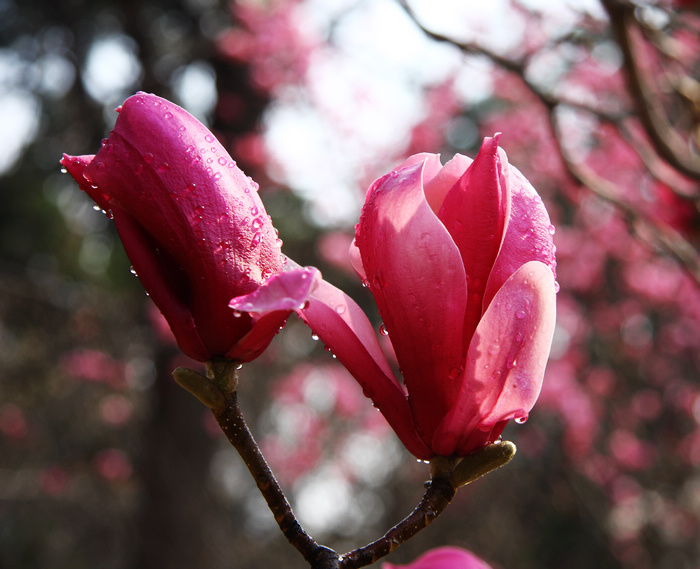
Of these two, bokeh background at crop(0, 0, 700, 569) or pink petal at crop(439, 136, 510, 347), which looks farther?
bokeh background at crop(0, 0, 700, 569)

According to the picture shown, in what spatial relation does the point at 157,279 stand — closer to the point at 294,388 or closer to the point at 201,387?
the point at 201,387

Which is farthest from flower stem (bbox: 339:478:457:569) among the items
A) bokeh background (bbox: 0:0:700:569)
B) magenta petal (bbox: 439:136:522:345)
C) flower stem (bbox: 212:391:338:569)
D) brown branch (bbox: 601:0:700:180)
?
bokeh background (bbox: 0:0:700:569)

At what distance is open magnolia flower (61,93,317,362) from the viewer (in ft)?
1.49

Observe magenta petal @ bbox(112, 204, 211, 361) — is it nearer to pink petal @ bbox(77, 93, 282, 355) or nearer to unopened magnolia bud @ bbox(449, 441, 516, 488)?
pink petal @ bbox(77, 93, 282, 355)

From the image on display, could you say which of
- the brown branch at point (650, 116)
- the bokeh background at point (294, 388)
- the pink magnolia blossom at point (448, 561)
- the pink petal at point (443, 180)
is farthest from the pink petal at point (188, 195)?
the bokeh background at point (294, 388)

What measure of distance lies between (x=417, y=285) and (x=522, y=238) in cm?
9

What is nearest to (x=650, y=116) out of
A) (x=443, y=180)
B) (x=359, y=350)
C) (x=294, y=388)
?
(x=443, y=180)

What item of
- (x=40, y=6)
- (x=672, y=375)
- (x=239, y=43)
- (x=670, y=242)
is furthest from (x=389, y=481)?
(x=40, y=6)

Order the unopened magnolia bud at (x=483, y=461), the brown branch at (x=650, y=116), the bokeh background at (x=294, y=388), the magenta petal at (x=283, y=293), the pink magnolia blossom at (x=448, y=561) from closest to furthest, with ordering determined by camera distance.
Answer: the magenta petal at (x=283, y=293)
the unopened magnolia bud at (x=483, y=461)
the pink magnolia blossom at (x=448, y=561)
the brown branch at (x=650, y=116)
the bokeh background at (x=294, y=388)

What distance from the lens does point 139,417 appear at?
5828 mm

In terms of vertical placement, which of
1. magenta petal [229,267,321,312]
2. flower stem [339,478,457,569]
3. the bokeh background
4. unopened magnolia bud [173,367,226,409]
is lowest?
the bokeh background

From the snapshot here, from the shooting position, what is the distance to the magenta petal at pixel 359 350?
455 millimetres

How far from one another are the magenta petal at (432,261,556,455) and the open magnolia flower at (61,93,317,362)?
139 millimetres

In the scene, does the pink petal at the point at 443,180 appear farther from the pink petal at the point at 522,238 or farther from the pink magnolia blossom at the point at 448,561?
the pink magnolia blossom at the point at 448,561
